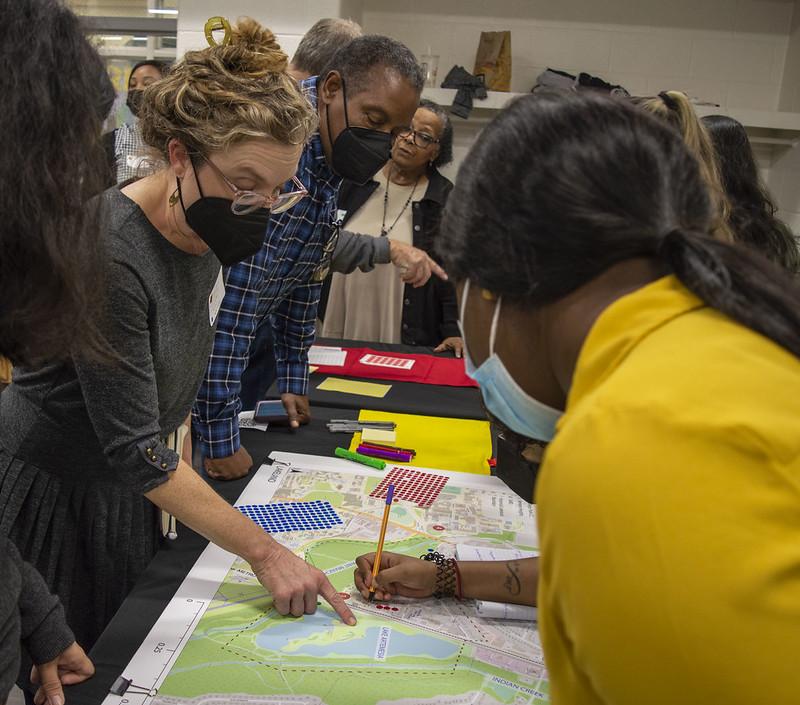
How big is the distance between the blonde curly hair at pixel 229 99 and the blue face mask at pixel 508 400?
0.62 metres

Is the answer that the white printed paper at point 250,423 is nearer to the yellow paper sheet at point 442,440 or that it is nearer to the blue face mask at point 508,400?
the yellow paper sheet at point 442,440

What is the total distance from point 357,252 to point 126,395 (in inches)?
51.8

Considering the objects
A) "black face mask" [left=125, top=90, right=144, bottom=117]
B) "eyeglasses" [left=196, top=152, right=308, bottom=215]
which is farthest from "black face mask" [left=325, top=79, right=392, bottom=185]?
"eyeglasses" [left=196, top=152, right=308, bottom=215]

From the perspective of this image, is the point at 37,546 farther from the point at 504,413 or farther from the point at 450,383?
the point at 450,383

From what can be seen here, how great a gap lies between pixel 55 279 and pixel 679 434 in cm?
57

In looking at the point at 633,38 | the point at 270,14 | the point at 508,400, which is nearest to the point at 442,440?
the point at 508,400

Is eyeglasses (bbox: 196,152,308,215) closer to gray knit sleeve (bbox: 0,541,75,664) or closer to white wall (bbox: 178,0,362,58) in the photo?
gray knit sleeve (bbox: 0,541,75,664)

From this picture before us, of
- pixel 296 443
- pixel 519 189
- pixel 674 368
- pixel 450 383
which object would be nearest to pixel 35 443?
pixel 296 443

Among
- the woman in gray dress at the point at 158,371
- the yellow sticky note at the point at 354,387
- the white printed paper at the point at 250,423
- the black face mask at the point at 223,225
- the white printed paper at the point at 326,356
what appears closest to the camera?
the woman in gray dress at the point at 158,371

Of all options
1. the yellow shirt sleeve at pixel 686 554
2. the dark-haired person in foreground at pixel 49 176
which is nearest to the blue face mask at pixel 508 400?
the yellow shirt sleeve at pixel 686 554

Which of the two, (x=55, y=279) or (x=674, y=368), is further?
(x=55, y=279)

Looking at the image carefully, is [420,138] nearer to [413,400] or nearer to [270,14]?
[270,14]

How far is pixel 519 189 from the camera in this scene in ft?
2.17

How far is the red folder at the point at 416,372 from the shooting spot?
2.42 metres
